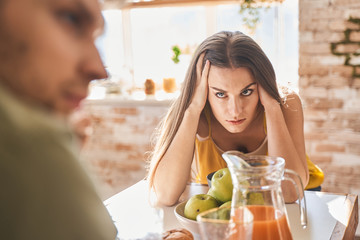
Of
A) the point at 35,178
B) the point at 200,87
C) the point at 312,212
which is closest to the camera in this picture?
the point at 35,178

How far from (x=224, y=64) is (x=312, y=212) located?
58cm

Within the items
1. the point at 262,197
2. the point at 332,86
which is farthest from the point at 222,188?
the point at 332,86

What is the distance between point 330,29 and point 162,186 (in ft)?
5.36

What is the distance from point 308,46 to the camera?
7.89 ft

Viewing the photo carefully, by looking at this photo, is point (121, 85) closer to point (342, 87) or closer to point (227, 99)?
point (342, 87)

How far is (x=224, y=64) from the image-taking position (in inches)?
54.3

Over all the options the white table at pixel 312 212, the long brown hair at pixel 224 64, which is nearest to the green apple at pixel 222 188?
the white table at pixel 312 212

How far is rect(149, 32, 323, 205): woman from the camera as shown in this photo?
1.34 meters

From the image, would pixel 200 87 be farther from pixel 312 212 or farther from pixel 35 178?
pixel 35 178

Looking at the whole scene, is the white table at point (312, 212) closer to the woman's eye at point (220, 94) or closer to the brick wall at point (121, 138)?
the woman's eye at point (220, 94)

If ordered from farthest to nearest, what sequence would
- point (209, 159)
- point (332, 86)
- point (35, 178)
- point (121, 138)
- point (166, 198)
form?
point (121, 138), point (332, 86), point (209, 159), point (166, 198), point (35, 178)

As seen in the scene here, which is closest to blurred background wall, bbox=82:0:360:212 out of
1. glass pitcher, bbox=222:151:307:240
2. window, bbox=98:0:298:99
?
window, bbox=98:0:298:99

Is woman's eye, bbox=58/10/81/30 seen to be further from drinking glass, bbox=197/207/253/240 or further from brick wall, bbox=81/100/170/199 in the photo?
brick wall, bbox=81/100/170/199

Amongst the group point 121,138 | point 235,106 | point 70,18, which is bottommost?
point 121,138
